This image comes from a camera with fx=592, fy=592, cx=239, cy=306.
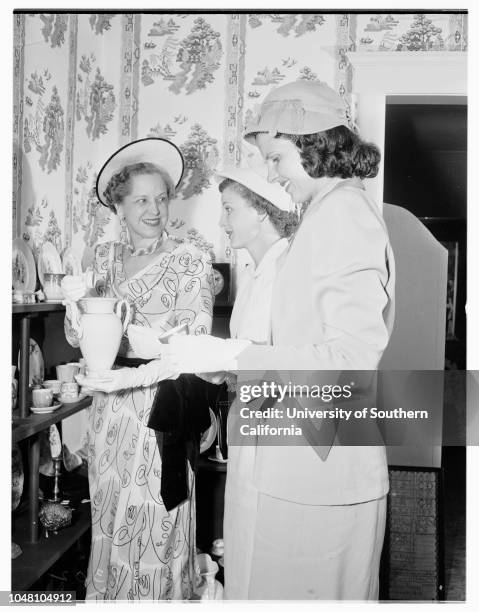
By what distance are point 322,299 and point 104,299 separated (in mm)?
513

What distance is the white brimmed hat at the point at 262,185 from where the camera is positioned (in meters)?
1.19

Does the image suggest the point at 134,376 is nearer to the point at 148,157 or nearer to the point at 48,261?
the point at 48,261

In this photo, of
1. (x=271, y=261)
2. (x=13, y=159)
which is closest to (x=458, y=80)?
(x=271, y=261)

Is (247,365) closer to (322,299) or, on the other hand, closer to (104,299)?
(322,299)

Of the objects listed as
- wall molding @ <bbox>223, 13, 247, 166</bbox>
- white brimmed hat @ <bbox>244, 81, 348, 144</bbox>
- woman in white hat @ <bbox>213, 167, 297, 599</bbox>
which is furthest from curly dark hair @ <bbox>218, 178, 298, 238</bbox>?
white brimmed hat @ <bbox>244, 81, 348, 144</bbox>

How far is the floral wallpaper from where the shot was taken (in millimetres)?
1208

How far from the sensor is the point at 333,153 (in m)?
0.97

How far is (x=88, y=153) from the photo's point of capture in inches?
52.1

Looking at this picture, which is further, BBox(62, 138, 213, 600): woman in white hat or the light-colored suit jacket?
BBox(62, 138, 213, 600): woman in white hat

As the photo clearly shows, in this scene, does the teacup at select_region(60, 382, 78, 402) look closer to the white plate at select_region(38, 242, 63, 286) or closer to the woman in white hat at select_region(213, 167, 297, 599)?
the white plate at select_region(38, 242, 63, 286)

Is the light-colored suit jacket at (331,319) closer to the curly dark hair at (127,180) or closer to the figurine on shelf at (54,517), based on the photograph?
the curly dark hair at (127,180)

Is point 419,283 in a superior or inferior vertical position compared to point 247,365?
superior

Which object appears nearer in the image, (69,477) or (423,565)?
(423,565)

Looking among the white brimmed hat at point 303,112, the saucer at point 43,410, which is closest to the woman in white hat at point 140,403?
the saucer at point 43,410
